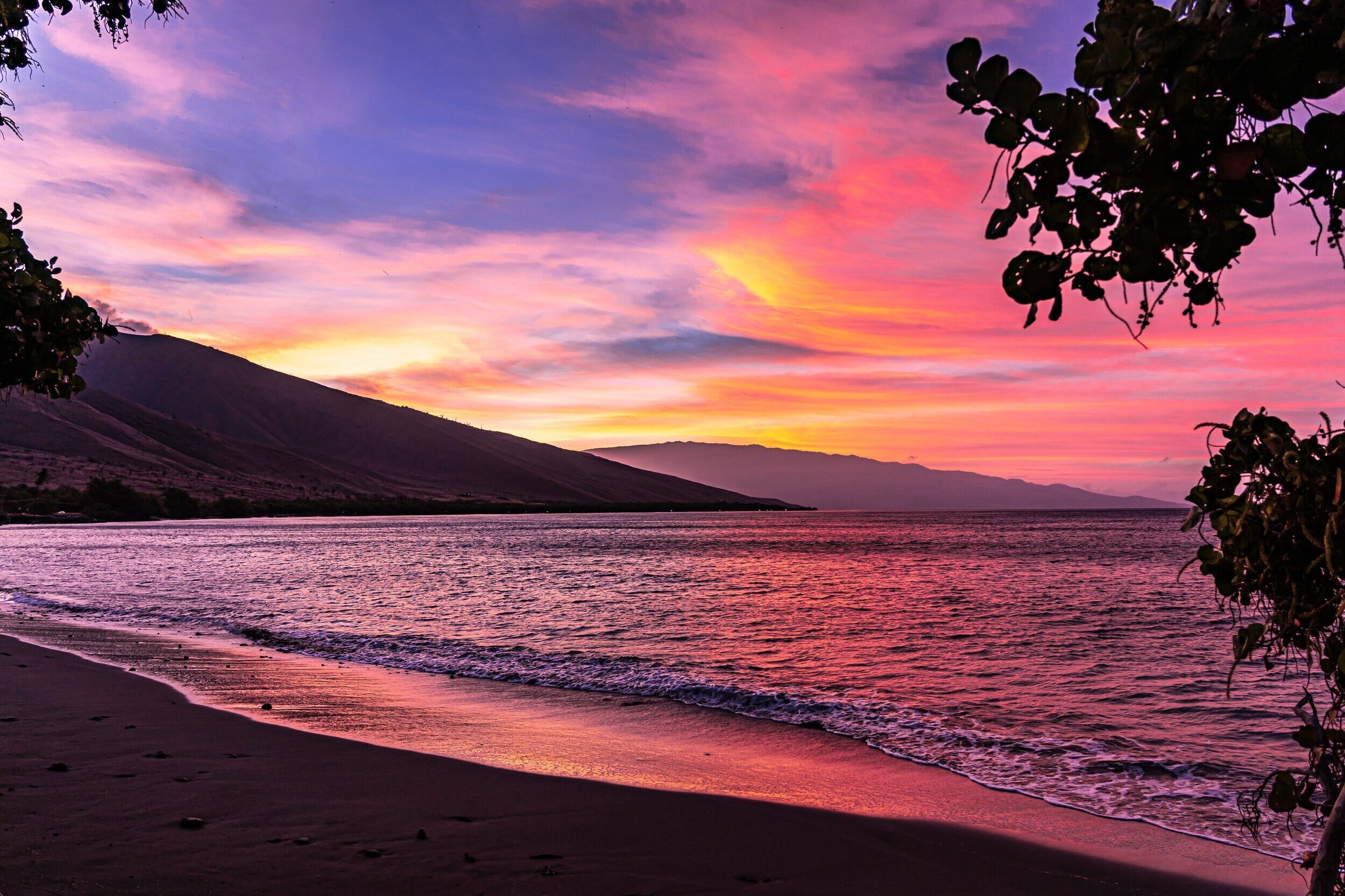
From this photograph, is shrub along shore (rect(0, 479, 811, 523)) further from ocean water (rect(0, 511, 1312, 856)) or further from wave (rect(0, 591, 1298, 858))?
wave (rect(0, 591, 1298, 858))

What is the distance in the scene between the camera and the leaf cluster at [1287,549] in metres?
2.46

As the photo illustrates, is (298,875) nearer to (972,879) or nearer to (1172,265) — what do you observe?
(972,879)

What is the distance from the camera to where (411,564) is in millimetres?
40938

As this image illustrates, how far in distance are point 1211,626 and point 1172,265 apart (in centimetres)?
2321

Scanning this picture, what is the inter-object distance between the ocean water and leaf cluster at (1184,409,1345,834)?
17.8ft

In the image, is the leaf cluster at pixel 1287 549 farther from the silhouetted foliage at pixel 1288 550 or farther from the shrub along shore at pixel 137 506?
the shrub along shore at pixel 137 506

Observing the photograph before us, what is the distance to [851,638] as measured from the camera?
1853 centimetres

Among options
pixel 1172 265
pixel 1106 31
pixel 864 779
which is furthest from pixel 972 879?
pixel 1106 31

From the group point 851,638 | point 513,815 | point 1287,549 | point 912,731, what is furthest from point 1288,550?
point 851,638

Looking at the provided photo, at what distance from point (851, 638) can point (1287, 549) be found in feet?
54.1

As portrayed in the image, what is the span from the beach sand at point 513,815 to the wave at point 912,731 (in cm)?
46

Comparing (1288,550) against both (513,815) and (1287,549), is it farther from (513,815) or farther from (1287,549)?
(513,815)

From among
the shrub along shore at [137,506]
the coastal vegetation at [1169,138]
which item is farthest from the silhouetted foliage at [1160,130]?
the shrub along shore at [137,506]

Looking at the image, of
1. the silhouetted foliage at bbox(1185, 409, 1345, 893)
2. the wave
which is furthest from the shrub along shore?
the silhouetted foliage at bbox(1185, 409, 1345, 893)
